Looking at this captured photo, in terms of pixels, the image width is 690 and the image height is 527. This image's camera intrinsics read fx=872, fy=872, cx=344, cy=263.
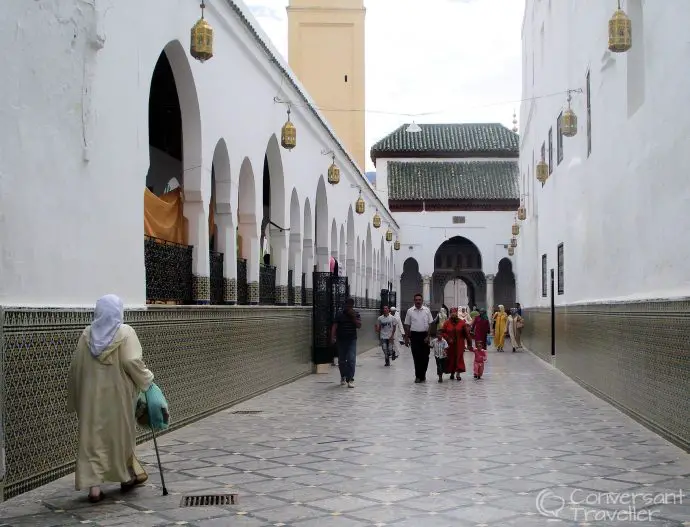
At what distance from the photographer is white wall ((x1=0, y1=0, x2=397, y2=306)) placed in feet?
19.0

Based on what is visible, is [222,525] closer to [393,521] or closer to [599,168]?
[393,521]

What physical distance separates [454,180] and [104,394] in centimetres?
3579

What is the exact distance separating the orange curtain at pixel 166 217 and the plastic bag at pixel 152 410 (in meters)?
3.70

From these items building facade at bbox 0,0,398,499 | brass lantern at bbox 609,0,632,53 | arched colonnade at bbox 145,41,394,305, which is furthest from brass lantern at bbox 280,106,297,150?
brass lantern at bbox 609,0,632,53

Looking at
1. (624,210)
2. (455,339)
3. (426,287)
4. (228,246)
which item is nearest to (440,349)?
(455,339)

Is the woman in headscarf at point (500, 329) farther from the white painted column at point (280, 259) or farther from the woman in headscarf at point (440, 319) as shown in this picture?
the white painted column at point (280, 259)

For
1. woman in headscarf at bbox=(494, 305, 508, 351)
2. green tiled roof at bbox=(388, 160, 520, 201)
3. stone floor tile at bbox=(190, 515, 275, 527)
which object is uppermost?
green tiled roof at bbox=(388, 160, 520, 201)

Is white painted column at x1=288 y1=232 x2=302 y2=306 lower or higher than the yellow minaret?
lower

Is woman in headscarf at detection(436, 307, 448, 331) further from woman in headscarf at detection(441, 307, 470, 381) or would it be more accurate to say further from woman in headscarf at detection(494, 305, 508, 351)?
woman in headscarf at detection(494, 305, 508, 351)

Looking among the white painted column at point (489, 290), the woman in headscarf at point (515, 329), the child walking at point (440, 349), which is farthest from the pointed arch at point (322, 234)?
the white painted column at point (489, 290)

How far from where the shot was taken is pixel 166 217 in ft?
32.3

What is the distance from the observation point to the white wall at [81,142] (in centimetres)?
580

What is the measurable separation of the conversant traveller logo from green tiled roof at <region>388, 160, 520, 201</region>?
3352 cm

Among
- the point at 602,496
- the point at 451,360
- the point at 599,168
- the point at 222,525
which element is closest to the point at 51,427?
the point at 222,525
